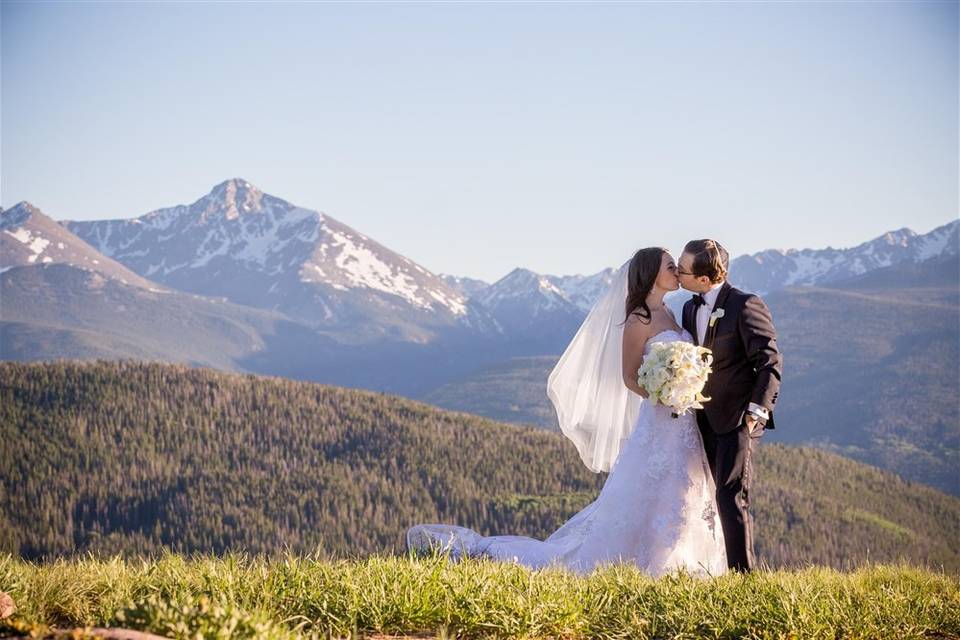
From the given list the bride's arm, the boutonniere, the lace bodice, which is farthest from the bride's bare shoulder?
the boutonniere

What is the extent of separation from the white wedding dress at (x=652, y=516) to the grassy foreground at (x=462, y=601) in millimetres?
3474

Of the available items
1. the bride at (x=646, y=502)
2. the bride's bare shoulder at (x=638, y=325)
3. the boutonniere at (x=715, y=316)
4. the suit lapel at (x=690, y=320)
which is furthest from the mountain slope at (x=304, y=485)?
the boutonniere at (x=715, y=316)

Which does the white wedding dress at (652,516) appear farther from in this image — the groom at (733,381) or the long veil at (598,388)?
the long veil at (598,388)

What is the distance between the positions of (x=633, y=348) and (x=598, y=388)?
2176 millimetres

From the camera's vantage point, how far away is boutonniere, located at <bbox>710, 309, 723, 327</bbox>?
39.6 feet

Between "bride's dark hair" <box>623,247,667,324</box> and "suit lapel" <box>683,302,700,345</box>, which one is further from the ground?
"bride's dark hair" <box>623,247,667,324</box>

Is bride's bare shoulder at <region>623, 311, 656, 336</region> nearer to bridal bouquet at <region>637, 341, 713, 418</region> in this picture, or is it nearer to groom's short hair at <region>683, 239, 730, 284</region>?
bridal bouquet at <region>637, 341, 713, 418</region>

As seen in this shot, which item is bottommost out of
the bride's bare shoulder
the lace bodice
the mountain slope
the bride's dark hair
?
the mountain slope

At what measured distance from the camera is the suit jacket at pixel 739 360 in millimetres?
11516

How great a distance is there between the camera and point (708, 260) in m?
12.1

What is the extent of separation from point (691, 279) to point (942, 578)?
4.40 meters

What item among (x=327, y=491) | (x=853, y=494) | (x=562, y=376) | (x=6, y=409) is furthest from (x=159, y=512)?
(x=562, y=376)

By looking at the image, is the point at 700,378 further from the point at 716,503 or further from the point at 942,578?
the point at 942,578

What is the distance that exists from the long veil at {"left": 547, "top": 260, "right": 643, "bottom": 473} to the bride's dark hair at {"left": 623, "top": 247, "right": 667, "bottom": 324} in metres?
1.43
